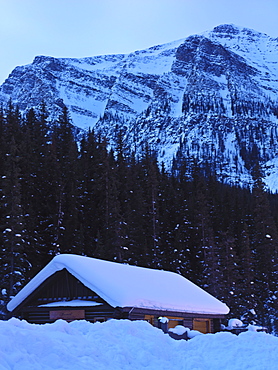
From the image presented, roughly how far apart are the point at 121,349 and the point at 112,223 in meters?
33.0

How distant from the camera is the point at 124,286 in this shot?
19.1 metres

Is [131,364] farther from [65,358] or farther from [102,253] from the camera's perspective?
[102,253]

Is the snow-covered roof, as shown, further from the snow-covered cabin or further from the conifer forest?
the conifer forest

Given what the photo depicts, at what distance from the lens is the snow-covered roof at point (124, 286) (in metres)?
Answer: 18.2

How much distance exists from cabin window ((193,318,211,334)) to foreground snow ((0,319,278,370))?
11.6m

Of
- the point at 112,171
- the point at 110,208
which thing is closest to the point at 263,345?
the point at 110,208

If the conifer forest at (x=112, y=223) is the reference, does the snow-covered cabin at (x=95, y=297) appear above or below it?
below

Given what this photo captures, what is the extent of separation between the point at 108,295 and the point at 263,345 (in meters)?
8.58

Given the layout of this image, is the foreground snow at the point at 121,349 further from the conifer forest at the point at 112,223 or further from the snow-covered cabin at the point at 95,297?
the conifer forest at the point at 112,223

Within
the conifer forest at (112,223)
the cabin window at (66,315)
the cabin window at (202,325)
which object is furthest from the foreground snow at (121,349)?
the conifer forest at (112,223)

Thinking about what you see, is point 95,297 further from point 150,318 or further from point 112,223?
point 112,223

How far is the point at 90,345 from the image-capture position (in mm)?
9234

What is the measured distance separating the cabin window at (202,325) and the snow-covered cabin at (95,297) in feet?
2.46

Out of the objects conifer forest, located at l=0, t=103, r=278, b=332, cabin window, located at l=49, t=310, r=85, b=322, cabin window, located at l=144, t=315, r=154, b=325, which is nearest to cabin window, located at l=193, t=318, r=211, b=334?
cabin window, located at l=144, t=315, r=154, b=325
